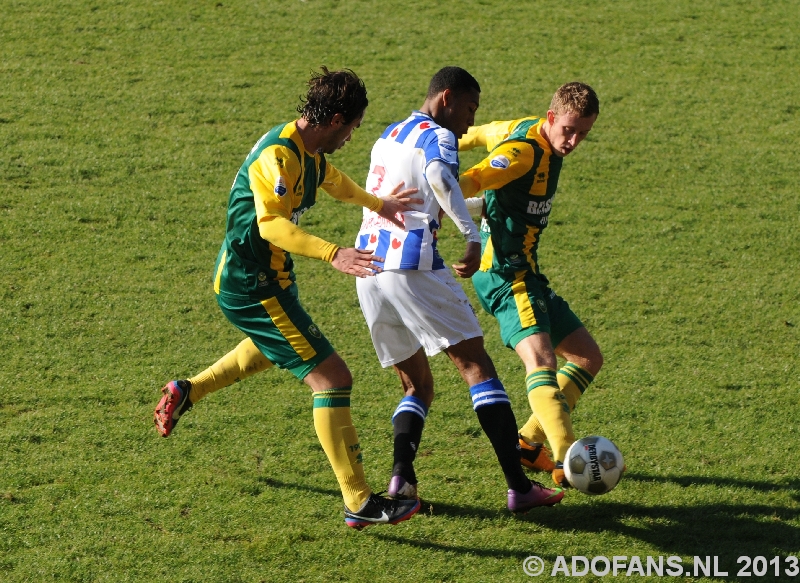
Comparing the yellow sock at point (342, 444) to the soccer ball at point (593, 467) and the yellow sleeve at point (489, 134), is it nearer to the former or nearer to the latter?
the soccer ball at point (593, 467)

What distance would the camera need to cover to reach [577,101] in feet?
17.5

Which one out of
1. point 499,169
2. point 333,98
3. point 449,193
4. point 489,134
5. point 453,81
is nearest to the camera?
point 333,98

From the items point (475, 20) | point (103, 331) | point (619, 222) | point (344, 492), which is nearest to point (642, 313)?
point (619, 222)

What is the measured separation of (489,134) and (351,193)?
1112mm

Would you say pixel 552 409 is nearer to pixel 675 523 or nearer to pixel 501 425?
pixel 501 425

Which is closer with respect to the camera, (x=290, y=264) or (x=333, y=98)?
(x=333, y=98)

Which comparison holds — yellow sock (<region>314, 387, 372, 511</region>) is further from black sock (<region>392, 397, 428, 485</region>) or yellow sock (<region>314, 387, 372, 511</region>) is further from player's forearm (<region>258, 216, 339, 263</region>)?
player's forearm (<region>258, 216, 339, 263</region>)

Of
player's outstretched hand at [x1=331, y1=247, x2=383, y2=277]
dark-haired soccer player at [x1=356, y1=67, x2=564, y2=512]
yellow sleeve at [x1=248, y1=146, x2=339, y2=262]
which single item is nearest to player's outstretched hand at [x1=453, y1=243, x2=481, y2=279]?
dark-haired soccer player at [x1=356, y1=67, x2=564, y2=512]

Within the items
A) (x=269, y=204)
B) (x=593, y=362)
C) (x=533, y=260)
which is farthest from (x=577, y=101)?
(x=269, y=204)

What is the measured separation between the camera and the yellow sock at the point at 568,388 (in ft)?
18.4

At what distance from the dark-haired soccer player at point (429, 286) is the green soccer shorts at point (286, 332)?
1.15 feet

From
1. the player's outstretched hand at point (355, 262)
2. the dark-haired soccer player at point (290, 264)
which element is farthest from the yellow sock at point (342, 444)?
the player's outstretched hand at point (355, 262)

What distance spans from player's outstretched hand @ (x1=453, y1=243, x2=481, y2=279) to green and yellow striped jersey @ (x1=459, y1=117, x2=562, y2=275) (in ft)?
2.01

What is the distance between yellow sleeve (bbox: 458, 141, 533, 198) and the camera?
17.2 feet
